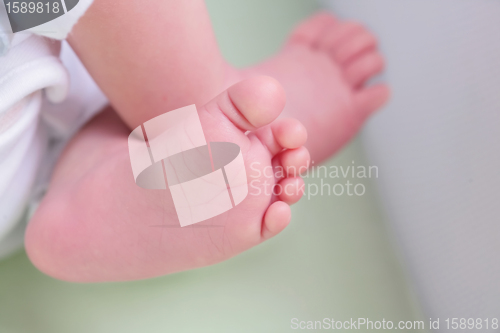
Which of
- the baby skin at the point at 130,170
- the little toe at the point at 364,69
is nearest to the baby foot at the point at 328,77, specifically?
Result: the little toe at the point at 364,69

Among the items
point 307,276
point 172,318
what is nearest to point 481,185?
point 307,276

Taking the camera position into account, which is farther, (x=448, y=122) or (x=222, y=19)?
(x=222, y=19)

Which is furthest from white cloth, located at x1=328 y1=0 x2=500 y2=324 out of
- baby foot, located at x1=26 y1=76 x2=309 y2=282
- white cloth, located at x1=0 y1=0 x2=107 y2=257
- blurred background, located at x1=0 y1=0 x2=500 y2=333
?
white cloth, located at x1=0 y1=0 x2=107 y2=257

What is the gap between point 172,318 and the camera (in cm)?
43

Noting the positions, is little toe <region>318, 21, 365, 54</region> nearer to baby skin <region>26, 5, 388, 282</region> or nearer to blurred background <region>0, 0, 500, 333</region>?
blurred background <region>0, 0, 500, 333</region>

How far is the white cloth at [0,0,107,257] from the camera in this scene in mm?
325

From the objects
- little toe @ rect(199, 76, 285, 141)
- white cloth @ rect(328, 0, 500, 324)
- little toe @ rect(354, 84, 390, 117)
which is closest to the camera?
little toe @ rect(199, 76, 285, 141)

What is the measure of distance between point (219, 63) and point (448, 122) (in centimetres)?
28

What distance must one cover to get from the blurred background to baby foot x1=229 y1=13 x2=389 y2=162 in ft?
0.15

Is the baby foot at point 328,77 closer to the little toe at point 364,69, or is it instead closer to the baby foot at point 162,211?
the little toe at point 364,69

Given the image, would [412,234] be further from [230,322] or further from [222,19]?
[222,19]

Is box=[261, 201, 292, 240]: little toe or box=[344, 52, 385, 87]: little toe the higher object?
box=[261, 201, 292, 240]: little toe

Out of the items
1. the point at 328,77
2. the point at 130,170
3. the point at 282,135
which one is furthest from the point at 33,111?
the point at 328,77

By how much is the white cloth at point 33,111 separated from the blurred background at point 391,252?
83 mm
